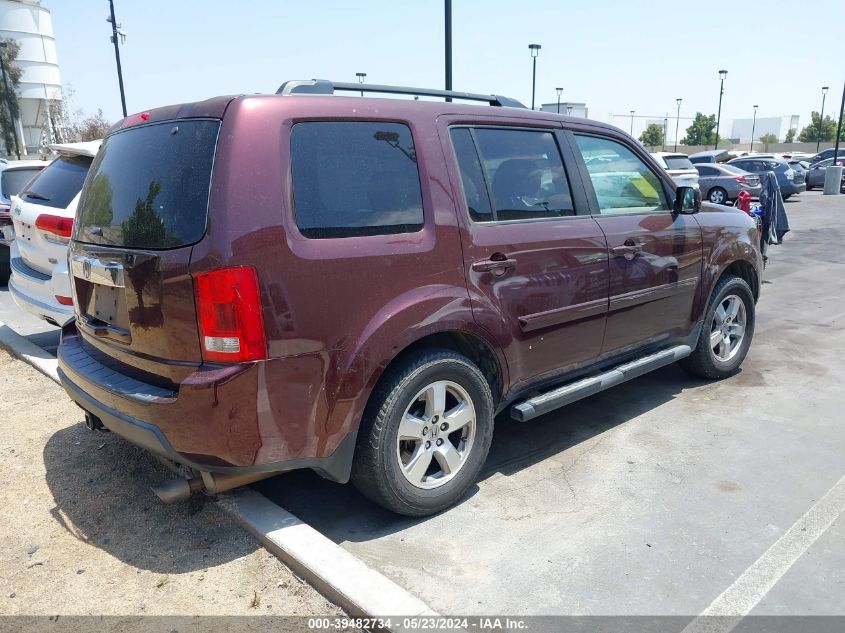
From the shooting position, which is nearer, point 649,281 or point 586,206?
point 586,206

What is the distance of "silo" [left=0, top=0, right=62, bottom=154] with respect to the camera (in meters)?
62.6

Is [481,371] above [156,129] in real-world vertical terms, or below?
below

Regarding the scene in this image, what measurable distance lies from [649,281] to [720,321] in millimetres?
1272

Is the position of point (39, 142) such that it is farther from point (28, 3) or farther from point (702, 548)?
point (702, 548)

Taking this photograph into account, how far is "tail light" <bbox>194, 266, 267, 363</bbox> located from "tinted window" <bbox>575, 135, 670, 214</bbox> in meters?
2.41

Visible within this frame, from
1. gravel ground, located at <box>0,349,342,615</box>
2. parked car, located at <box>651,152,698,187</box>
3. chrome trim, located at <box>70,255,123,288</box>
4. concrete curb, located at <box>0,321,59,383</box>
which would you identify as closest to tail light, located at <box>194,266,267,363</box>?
chrome trim, located at <box>70,255,123,288</box>

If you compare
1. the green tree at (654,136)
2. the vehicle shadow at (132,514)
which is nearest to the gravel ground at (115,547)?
the vehicle shadow at (132,514)

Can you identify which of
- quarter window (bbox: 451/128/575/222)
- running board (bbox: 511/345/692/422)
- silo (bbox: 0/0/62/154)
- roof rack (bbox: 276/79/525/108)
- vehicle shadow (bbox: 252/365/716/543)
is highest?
silo (bbox: 0/0/62/154)

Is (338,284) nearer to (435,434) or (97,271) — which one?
(435,434)

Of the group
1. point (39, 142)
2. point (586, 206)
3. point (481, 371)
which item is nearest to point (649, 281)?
point (586, 206)

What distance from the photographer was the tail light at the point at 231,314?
2.67 metres

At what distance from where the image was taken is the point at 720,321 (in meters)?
5.32

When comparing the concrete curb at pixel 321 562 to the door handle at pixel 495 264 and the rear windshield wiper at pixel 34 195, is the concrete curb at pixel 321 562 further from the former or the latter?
the rear windshield wiper at pixel 34 195

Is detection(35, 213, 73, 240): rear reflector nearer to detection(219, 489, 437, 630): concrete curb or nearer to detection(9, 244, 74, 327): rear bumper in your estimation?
detection(9, 244, 74, 327): rear bumper
